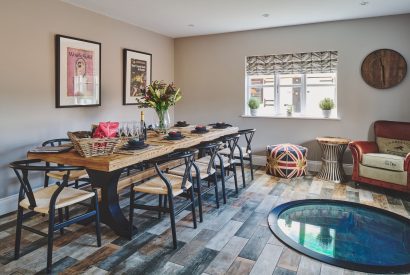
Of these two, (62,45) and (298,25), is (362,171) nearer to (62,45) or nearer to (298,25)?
(298,25)

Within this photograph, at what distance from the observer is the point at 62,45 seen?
396cm

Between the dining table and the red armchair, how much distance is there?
2303 mm

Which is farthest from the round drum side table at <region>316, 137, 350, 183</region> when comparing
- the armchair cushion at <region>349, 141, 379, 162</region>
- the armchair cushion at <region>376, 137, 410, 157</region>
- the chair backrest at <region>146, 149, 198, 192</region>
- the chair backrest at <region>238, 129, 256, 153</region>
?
the chair backrest at <region>146, 149, 198, 192</region>

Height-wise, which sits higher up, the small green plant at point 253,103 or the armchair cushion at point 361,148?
the small green plant at point 253,103

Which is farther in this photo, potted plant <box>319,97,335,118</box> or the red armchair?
potted plant <box>319,97,335,118</box>

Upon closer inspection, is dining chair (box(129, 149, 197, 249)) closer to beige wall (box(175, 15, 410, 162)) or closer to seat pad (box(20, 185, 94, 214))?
seat pad (box(20, 185, 94, 214))

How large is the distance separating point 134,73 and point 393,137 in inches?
161

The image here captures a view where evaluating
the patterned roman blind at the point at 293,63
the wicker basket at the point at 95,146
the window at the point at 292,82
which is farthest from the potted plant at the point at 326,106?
the wicker basket at the point at 95,146

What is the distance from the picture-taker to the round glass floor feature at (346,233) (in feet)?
8.04

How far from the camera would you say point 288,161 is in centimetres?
486

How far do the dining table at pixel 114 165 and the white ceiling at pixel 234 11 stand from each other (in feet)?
6.12

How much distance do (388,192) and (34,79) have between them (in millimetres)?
4705

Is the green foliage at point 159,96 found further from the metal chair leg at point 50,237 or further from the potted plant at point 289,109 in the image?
the potted plant at point 289,109

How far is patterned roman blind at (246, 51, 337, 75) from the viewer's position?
5098mm
